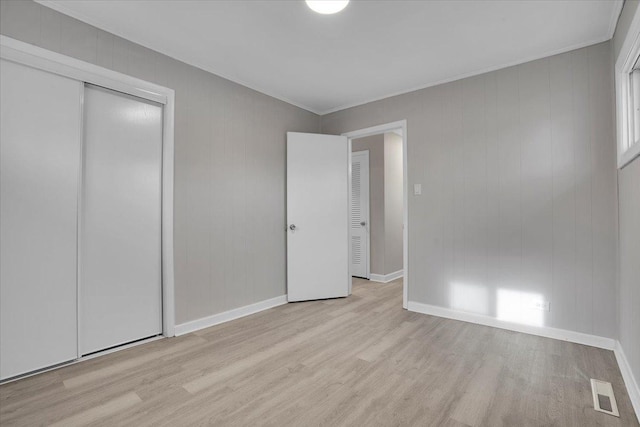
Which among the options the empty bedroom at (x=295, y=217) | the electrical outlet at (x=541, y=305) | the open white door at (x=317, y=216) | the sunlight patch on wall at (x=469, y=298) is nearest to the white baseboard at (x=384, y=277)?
the open white door at (x=317, y=216)

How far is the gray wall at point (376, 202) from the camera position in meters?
5.19

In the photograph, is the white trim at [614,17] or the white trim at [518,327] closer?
the white trim at [614,17]

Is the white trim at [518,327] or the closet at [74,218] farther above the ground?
the closet at [74,218]

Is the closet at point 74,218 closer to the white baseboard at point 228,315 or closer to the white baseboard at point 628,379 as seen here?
the white baseboard at point 228,315

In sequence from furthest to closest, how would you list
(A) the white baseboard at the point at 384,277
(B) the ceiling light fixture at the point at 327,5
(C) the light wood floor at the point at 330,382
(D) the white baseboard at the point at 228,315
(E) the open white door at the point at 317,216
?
(A) the white baseboard at the point at 384,277 → (E) the open white door at the point at 317,216 → (D) the white baseboard at the point at 228,315 → (B) the ceiling light fixture at the point at 327,5 → (C) the light wood floor at the point at 330,382

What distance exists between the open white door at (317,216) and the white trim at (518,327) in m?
1.13

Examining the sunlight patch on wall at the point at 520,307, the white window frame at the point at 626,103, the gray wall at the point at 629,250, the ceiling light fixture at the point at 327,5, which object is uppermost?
the ceiling light fixture at the point at 327,5

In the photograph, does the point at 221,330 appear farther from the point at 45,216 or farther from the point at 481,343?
the point at 481,343

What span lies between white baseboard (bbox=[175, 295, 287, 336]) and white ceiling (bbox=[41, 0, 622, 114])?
2.52 m

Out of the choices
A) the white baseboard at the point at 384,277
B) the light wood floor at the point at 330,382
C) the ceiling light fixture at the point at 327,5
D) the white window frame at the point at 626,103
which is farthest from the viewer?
the white baseboard at the point at 384,277

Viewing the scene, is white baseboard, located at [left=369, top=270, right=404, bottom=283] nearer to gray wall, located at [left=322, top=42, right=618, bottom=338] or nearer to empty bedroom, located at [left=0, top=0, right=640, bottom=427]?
empty bedroom, located at [left=0, top=0, right=640, bottom=427]

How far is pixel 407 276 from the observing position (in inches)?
144

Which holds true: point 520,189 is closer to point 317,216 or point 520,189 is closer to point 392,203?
point 317,216

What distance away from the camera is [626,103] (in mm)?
2207
